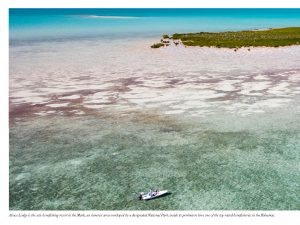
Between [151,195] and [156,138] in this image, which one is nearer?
[151,195]

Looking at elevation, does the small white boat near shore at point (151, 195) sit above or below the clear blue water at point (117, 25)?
below

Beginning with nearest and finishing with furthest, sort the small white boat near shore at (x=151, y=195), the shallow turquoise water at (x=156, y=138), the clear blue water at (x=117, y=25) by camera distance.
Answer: the small white boat near shore at (x=151, y=195), the shallow turquoise water at (x=156, y=138), the clear blue water at (x=117, y=25)

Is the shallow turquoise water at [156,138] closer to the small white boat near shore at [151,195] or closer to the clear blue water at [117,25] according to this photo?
the small white boat near shore at [151,195]

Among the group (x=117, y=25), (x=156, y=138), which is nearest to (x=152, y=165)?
(x=156, y=138)

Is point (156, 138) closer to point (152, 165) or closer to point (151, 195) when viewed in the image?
point (152, 165)

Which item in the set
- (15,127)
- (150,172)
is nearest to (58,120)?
(15,127)

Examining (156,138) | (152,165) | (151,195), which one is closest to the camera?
(151,195)

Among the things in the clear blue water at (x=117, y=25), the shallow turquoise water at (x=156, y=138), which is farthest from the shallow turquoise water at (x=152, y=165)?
the clear blue water at (x=117, y=25)

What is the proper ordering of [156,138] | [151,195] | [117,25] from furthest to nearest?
1. [117,25]
2. [156,138]
3. [151,195]

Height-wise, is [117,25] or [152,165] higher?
[117,25]

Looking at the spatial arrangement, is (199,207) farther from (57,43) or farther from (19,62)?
(57,43)

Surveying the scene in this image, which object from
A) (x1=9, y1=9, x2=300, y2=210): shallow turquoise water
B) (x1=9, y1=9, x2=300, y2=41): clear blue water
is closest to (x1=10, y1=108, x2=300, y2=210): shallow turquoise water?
(x1=9, y1=9, x2=300, y2=210): shallow turquoise water
